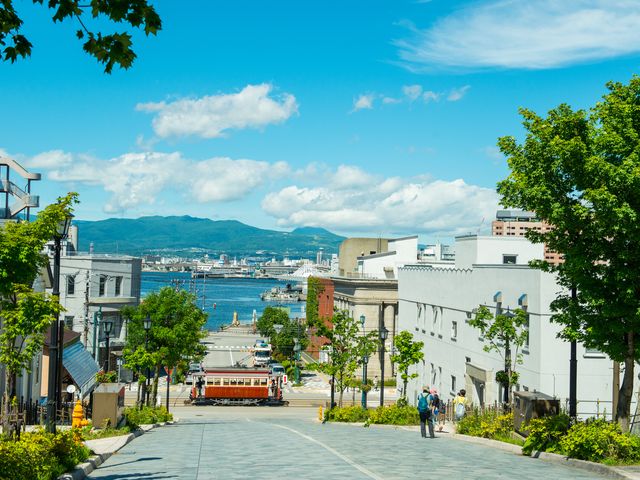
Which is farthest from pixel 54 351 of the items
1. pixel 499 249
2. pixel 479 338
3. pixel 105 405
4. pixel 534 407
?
pixel 499 249

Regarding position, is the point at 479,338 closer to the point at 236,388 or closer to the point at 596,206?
the point at 596,206

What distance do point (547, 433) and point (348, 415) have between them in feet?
66.4

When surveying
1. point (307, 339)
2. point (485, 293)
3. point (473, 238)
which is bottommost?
point (307, 339)

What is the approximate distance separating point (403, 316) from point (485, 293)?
19271 millimetres

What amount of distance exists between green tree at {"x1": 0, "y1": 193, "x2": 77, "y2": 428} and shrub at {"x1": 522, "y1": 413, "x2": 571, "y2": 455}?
11885 mm

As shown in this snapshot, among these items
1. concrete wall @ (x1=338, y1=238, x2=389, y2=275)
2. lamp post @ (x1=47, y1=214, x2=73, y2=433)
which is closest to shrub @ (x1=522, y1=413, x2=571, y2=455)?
lamp post @ (x1=47, y1=214, x2=73, y2=433)

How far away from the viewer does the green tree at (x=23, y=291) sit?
17.8 meters

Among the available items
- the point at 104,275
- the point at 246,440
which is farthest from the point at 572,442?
the point at 104,275

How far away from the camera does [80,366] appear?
41406 mm

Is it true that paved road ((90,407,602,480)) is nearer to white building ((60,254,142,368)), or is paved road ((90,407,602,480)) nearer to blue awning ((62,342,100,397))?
blue awning ((62,342,100,397))

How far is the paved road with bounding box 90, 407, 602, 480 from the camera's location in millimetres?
14641

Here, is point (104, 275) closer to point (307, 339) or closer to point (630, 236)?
point (307, 339)

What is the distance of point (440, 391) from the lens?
1889 inches

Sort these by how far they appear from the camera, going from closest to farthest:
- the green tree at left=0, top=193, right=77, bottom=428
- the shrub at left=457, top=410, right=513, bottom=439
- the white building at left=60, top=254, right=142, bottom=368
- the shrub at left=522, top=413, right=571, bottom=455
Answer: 1. the green tree at left=0, top=193, right=77, bottom=428
2. the shrub at left=522, top=413, right=571, bottom=455
3. the shrub at left=457, top=410, right=513, bottom=439
4. the white building at left=60, top=254, right=142, bottom=368
